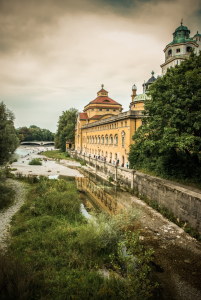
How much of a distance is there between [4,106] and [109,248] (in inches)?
475

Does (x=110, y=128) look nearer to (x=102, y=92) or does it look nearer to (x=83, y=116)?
(x=83, y=116)

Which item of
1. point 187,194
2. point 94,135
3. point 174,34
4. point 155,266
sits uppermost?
point 174,34

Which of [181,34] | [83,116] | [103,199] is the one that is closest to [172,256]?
[103,199]

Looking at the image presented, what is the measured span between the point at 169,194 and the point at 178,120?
4.82m

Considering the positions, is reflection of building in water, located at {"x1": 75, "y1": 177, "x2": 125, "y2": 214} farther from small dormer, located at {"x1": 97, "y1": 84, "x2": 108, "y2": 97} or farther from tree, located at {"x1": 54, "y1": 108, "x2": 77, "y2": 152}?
tree, located at {"x1": 54, "y1": 108, "x2": 77, "y2": 152}

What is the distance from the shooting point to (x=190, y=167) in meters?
13.0

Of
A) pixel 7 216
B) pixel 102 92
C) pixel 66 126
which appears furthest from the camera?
pixel 66 126

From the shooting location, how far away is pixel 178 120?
11086 millimetres

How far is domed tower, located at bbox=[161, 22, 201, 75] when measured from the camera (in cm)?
2873

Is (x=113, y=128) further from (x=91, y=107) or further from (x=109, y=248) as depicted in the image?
(x=109, y=248)

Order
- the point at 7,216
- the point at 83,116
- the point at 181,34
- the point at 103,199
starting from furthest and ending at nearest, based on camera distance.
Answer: the point at 83,116
the point at 181,34
the point at 103,199
the point at 7,216

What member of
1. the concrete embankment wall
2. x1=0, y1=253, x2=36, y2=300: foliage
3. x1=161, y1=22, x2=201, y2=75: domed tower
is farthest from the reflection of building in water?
x1=161, y1=22, x2=201, y2=75: domed tower

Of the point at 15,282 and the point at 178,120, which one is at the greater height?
the point at 178,120

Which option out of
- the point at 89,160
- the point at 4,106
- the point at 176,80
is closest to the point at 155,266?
the point at 176,80
